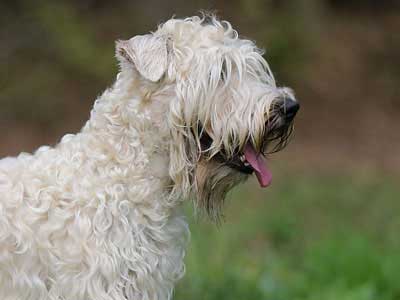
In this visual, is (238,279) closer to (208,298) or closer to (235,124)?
(208,298)

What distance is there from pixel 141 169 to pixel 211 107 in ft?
1.47

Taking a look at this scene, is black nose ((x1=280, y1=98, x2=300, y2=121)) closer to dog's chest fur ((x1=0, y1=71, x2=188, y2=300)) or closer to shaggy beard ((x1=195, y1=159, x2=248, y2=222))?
shaggy beard ((x1=195, y1=159, x2=248, y2=222))

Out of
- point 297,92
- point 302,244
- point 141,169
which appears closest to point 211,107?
Result: point 141,169

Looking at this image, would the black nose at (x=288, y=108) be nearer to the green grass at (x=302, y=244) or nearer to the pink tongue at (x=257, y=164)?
the pink tongue at (x=257, y=164)

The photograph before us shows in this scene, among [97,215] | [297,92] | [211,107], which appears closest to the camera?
[97,215]

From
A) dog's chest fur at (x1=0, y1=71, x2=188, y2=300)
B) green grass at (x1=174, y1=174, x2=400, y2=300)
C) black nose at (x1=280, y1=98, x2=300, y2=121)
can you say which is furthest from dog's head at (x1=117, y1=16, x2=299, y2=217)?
green grass at (x1=174, y1=174, x2=400, y2=300)

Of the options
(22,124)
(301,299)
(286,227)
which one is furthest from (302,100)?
(301,299)

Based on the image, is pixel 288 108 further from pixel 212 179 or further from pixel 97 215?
pixel 97 215

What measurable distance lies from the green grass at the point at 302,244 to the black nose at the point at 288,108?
90 centimetres

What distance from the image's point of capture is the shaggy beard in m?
4.61

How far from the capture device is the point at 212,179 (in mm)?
4637

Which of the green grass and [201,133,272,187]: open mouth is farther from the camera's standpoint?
the green grass

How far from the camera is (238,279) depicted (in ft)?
21.4

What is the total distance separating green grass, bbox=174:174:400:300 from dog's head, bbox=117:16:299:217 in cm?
60
